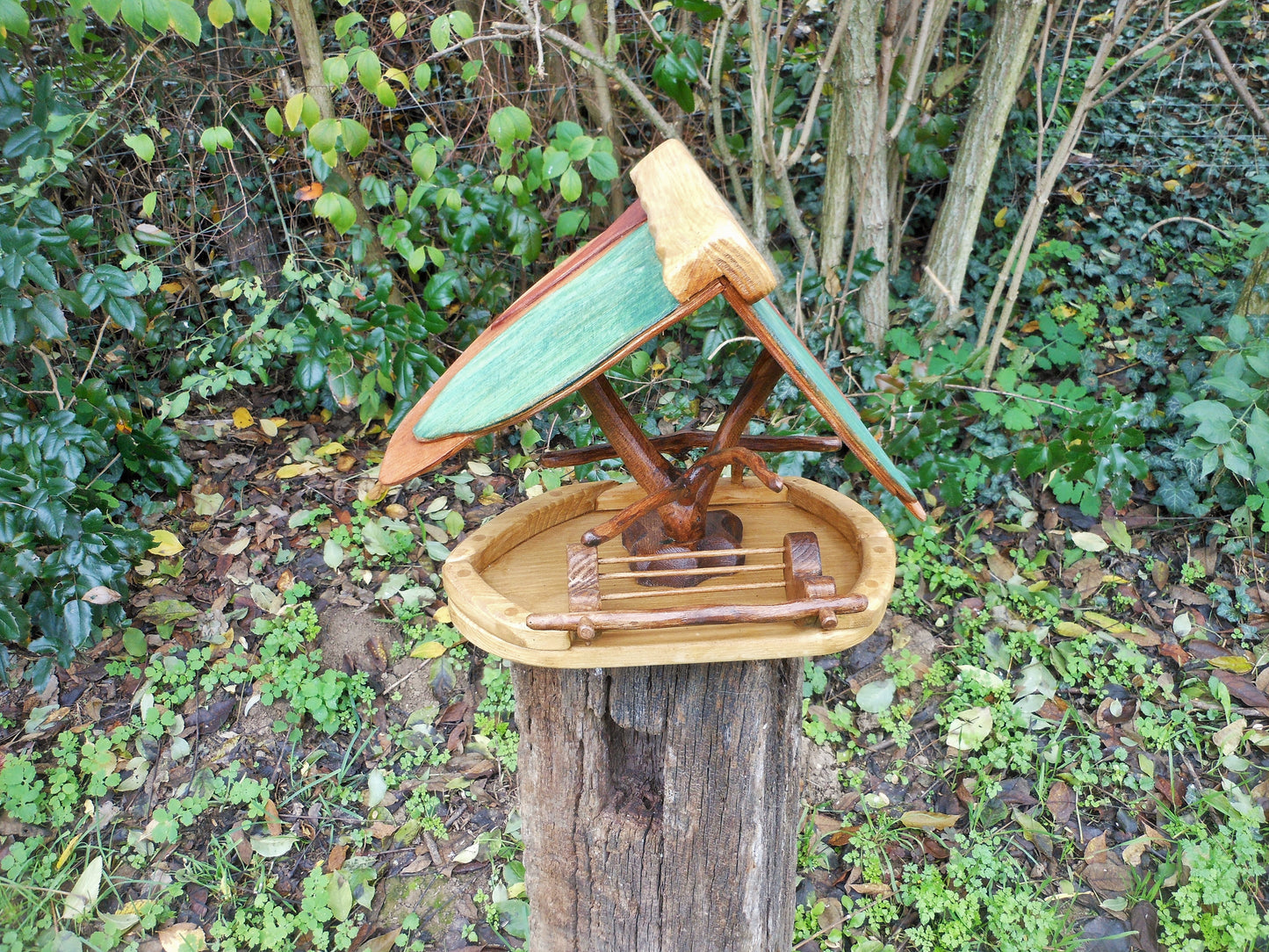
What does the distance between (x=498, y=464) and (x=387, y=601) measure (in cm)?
72

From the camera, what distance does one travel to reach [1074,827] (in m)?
2.34

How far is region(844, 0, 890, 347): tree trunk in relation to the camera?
2770 mm

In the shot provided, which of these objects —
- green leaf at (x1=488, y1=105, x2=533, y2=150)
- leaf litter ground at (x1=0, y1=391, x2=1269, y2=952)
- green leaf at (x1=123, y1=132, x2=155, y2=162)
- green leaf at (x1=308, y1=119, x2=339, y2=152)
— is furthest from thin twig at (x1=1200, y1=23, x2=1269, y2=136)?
green leaf at (x1=123, y1=132, x2=155, y2=162)

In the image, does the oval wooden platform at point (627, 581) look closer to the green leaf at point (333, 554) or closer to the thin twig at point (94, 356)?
the green leaf at point (333, 554)

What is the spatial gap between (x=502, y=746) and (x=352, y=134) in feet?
5.98

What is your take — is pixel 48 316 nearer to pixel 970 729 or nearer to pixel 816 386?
pixel 816 386

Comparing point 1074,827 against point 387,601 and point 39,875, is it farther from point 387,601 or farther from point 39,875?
point 39,875

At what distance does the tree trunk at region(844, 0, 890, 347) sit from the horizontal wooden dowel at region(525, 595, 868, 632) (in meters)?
2.10

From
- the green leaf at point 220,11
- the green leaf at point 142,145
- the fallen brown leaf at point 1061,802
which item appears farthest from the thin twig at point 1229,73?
the green leaf at point 142,145

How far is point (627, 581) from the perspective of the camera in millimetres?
1502

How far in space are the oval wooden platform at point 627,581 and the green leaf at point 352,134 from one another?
127cm

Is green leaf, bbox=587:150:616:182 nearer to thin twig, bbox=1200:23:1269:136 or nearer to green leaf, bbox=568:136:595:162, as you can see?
green leaf, bbox=568:136:595:162

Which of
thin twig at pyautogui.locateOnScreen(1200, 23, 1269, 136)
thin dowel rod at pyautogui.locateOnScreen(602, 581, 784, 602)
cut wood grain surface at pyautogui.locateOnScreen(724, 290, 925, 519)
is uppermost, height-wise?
thin twig at pyautogui.locateOnScreen(1200, 23, 1269, 136)

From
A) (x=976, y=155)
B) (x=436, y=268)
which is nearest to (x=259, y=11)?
(x=436, y=268)
